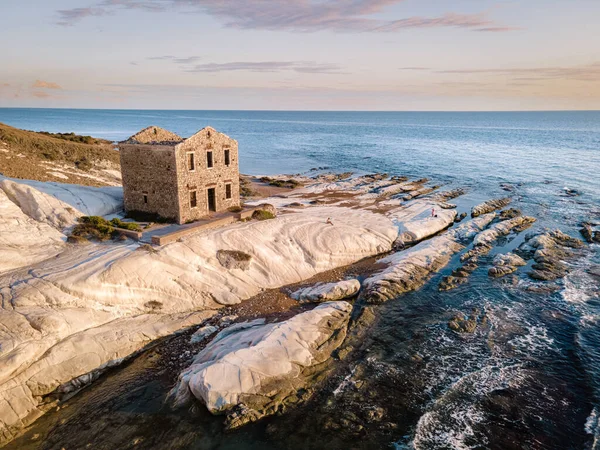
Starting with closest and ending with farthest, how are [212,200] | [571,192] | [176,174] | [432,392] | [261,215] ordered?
1. [432,392]
2. [176,174]
3. [212,200]
4. [261,215]
5. [571,192]

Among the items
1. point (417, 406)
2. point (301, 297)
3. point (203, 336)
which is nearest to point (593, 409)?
point (417, 406)

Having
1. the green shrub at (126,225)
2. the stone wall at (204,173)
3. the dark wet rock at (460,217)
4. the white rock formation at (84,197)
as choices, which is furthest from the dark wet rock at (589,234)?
the white rock formation at (84,197)

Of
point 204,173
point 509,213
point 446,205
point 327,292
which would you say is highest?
point 204,173

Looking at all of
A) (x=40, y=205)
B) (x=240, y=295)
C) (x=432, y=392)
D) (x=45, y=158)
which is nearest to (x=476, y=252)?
(x=432, y=392)

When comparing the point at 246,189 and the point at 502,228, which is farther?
the point at 246,189

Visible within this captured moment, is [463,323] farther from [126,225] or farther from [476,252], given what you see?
[126,225]

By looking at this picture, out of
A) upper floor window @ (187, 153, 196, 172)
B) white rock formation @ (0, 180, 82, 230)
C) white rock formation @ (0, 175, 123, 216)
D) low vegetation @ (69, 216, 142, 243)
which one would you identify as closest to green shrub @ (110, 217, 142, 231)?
low vegetation @ (69, 216, 142, 243)

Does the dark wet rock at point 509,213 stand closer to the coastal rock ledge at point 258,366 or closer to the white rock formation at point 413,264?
the white rock formation at point 413,264

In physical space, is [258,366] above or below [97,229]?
below
